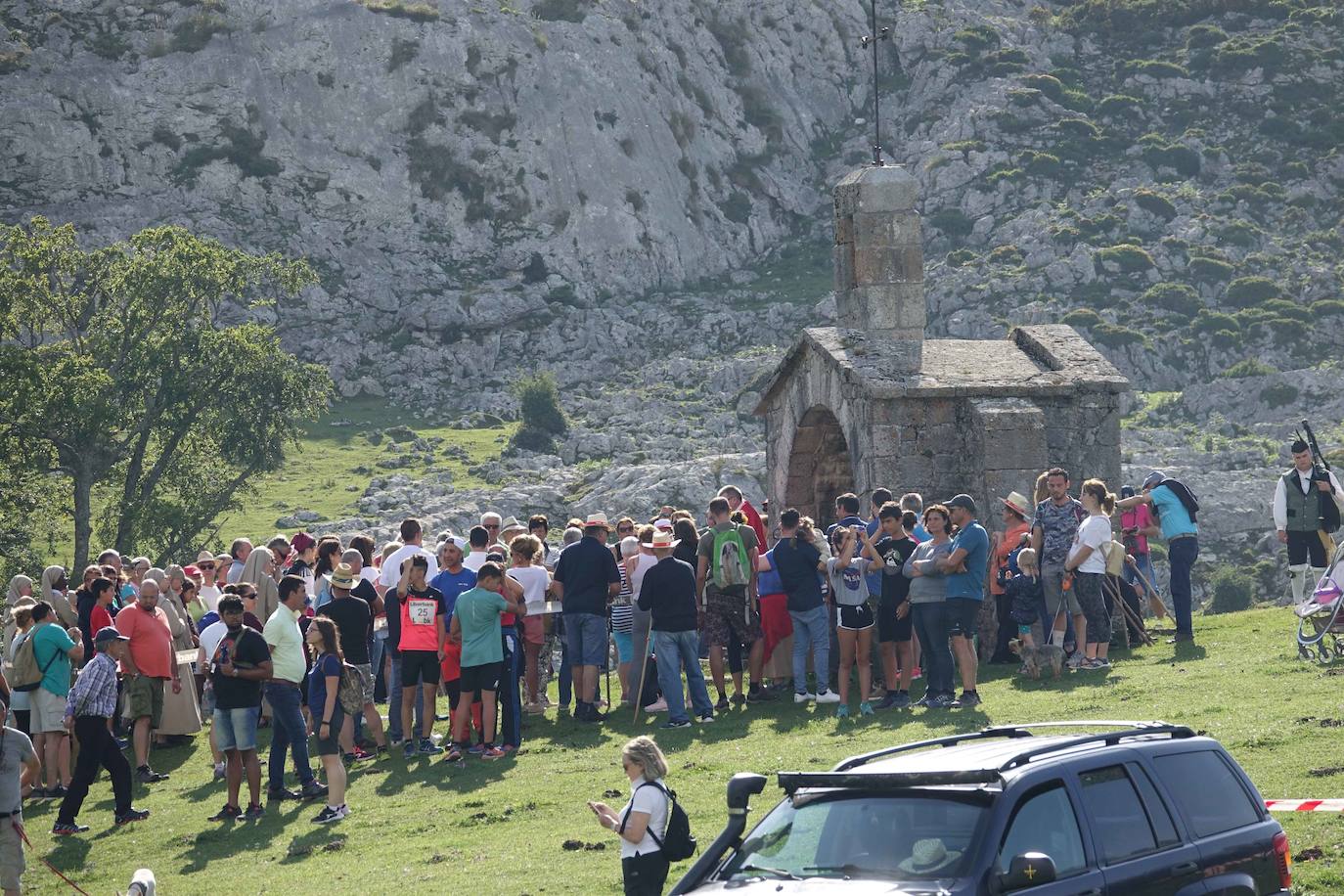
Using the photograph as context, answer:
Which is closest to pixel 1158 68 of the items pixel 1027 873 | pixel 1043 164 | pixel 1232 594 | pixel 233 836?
pixel 1043 164

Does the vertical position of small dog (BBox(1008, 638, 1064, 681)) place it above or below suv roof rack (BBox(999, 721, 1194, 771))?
below

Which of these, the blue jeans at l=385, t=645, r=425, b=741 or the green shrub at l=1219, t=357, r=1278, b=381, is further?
the green shrub at l=1219, t=357, r=1278, b=381

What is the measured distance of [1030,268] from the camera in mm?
89000

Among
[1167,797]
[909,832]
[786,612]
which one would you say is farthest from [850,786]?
[786,612]

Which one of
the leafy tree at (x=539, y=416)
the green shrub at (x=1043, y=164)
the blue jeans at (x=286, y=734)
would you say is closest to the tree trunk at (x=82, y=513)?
the leafy tree at (x=539, y=416)

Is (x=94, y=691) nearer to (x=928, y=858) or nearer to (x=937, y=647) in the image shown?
(x=937, y=647)

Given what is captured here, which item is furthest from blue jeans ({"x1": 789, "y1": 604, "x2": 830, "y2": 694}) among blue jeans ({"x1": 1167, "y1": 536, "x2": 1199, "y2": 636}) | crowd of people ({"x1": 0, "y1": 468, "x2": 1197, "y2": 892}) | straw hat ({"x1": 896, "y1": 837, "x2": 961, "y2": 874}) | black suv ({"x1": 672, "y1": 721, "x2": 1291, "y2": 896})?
straw hat ({"x1": 896, "y1": 837, "x2": 961, "y2": 874})

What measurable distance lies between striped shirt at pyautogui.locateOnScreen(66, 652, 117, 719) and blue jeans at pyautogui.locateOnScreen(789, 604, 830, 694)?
6.38 m

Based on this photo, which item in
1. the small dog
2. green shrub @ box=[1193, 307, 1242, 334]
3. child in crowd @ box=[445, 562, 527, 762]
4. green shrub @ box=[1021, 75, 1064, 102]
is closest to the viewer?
child in crowd @ box=[445, 562, 527, 762]

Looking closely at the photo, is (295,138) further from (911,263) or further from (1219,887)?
(1219,887)

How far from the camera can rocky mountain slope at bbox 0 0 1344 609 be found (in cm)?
8325

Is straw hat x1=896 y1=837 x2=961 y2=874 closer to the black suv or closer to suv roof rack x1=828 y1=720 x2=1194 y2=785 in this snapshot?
the black suv

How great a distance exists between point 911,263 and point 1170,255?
70.8 meters

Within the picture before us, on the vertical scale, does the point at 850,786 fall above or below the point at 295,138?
below
